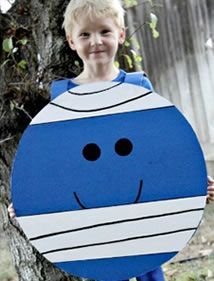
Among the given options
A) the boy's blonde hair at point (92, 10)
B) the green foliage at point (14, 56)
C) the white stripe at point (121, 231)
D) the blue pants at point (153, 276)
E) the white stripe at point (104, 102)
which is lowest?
the blue pants at point (153, 276)

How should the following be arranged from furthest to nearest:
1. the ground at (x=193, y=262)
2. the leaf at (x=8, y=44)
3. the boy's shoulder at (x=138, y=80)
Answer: the ground at (x=193, y=262)
the leaf at (x=8, y=44)
the boy's shoulder at (x=138, y=80)

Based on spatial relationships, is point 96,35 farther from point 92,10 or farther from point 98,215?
point 98,215

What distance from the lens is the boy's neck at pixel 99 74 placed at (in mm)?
1808

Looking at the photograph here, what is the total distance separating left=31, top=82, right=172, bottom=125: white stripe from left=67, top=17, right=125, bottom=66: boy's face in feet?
0.56

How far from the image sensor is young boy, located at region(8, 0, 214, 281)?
172 cm

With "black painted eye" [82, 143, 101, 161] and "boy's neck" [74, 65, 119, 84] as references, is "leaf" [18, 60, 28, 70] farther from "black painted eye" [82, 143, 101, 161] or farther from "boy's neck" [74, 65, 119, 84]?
"black painted eye" [82, 143, 101, 161]

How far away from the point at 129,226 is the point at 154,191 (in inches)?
4.8

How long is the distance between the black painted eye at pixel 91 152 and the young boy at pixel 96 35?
0.92 feet

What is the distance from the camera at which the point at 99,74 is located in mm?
1814

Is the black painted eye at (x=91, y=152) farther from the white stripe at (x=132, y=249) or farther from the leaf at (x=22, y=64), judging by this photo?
the leaf at (x=22, y=64)

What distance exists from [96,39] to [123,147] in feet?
1.17

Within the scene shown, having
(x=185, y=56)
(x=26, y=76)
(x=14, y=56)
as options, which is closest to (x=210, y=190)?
(x=26, y=76)

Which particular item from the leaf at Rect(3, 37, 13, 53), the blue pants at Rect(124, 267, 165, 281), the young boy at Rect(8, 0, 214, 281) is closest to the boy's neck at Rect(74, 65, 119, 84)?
the young boy at Rect(8, 0, 214, 281)

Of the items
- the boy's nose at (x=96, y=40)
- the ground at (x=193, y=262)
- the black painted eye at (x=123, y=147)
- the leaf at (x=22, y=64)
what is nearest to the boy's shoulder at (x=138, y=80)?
the boy's nose at (x=96, y=40)
